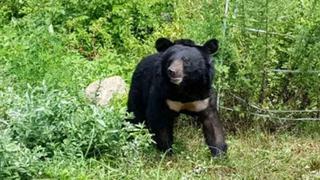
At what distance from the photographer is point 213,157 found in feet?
19.0

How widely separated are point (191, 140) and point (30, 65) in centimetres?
156

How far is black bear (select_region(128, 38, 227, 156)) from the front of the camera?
18.7ft

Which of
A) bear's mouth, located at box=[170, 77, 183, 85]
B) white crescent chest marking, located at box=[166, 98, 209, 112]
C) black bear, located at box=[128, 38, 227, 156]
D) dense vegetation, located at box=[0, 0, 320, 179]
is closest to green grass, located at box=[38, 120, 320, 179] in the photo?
dense vegetation, located at box=[0, 0, 320, 179]

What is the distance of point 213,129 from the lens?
5.91 meters

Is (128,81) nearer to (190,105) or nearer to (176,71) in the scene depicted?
(190,105)

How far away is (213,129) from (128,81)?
184cm

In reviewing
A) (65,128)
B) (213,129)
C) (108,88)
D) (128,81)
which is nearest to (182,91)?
(213,129)

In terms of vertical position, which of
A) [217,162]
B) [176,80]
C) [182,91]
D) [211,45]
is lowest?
[217,162]

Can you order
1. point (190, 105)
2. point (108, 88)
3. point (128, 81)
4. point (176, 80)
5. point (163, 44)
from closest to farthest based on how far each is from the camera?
point (176, 80), point (190, 105), point (163, 44), point (108, 88), point (128, 81)

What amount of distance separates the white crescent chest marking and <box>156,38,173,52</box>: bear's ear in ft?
1.36

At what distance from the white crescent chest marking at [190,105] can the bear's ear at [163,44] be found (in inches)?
16.3

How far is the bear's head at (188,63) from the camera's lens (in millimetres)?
5621

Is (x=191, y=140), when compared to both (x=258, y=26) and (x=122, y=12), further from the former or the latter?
(x=122, y=12)

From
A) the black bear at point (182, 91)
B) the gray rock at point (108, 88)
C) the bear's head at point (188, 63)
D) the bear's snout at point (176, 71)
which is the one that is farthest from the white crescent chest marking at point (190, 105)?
the gray rock at point (108, 88)
